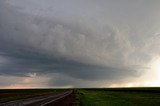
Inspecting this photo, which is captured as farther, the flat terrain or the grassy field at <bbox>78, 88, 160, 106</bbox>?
the grassy field at <bbox>78, 88, 160, 106</bbox>

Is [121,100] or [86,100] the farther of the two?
[121,100]

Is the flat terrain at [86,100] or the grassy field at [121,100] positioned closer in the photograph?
the flat terrain at [86,100]
